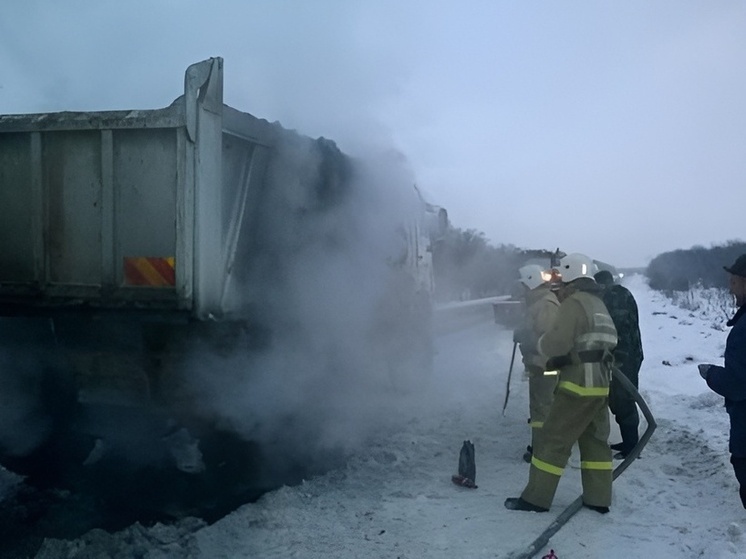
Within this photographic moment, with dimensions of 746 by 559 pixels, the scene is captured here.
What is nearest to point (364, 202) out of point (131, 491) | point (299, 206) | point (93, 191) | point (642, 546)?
point (299, 206)

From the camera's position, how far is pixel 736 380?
400cm

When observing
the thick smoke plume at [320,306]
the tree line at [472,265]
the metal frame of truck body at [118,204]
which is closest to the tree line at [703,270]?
the tree line at [472,265]

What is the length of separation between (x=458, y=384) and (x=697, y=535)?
543 cm

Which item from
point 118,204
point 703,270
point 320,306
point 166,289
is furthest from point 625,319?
point 703,270

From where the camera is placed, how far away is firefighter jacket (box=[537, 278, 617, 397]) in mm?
4375

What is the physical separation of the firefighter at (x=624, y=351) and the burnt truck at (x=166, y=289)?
258cm

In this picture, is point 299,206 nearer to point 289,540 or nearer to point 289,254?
point 289,254

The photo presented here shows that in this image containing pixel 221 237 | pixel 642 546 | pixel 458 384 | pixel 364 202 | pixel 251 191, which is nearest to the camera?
pixel 642 546

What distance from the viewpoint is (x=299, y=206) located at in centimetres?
580

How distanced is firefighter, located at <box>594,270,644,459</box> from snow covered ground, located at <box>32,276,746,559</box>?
250mm

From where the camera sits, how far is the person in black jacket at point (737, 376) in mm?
4000

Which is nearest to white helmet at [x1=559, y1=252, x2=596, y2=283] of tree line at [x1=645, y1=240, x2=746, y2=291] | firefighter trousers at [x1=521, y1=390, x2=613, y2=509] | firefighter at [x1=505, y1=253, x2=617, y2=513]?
firefighter at [x1=505, y1=253, x2=617, y2=513]

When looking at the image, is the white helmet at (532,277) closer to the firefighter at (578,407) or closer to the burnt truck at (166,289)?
the firefighter at (578,407)

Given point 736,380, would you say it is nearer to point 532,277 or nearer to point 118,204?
point 532,277
